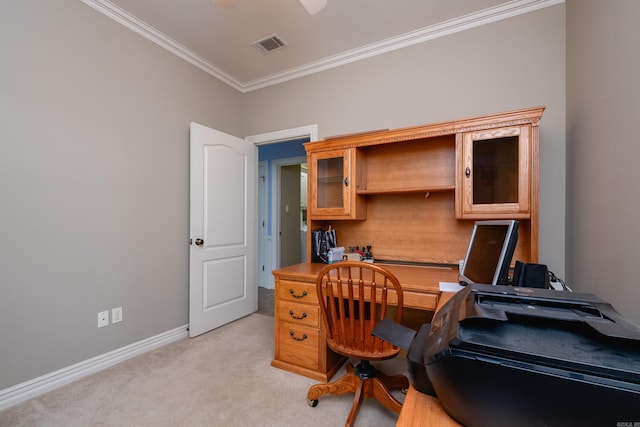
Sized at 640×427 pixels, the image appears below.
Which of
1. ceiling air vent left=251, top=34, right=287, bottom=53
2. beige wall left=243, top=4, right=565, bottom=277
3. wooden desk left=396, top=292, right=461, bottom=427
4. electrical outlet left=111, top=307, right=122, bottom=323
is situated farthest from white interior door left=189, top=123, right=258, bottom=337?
wooden desk left=396, top=292, right=461, bottom=427

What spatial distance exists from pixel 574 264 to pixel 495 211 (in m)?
0.58

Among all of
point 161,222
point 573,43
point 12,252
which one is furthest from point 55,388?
point 573,43

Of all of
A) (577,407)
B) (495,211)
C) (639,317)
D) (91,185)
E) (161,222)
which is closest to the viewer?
Answer: (577,407)

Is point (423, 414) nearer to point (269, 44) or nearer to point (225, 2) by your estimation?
point (225, 2)

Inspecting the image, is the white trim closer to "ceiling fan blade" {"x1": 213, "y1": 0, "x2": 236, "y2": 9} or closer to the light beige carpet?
"ceiling fan blade" {"x1": 213, "y1": 0, "x2": 236, "y2": 9}

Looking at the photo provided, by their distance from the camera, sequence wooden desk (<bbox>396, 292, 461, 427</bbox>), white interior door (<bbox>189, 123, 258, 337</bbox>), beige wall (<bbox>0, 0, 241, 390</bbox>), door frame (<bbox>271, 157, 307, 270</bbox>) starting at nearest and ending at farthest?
wooden desk (<bbox>396, 292, 461, 427</bbox>)
beige wall (<bbox>0, 0, 241, 390</bbox>)
white interior door (<bbox>189, 123, 258, 337</bbox>)
door frame (<bbox>271, 157, 307, 270</bbox>)

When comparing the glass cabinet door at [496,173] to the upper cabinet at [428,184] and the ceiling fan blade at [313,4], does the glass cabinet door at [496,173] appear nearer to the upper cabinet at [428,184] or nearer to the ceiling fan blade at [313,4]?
the upper cabinet at [428,184]

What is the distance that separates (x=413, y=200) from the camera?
224 cm

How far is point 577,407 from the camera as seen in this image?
388 millimetres

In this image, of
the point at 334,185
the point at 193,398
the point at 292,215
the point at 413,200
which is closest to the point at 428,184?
the point at 413,200

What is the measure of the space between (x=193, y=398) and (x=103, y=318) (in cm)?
100

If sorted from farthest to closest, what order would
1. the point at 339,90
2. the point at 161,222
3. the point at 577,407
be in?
the point at 339,90 → the point at 161,222 → the point at 577,407

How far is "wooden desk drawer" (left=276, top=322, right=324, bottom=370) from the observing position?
190 centimetres

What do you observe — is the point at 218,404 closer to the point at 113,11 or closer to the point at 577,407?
the point at 577,407
